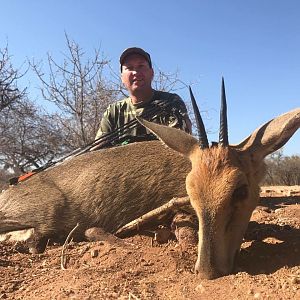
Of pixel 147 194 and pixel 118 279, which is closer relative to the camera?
pixel 118 279

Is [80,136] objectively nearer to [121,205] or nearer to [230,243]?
[121,205]

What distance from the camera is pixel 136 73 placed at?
327 inches

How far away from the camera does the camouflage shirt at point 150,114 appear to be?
7175 mm

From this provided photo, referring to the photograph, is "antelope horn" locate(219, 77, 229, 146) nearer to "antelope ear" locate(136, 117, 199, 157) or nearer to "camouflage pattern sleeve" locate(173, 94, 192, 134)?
"antelope ear" locate(136, 117, 199, 157)

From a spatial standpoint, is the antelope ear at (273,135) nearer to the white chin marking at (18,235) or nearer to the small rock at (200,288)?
the small rock at (200,288)

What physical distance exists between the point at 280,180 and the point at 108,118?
22.9 m

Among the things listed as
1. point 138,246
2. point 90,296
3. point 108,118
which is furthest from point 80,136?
point 90,296

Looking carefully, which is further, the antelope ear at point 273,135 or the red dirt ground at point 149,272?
the antelope ear at point 273,135

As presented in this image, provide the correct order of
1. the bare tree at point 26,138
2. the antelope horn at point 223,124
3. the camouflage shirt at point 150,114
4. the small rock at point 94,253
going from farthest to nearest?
the bare tree at point 26,138 < the camouflage shirt at point 150,114 < the small rock at point 94,253 < the antelope horn at point 223,124

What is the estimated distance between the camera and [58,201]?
596cm

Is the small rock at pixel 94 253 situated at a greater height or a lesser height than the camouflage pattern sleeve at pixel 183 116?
lesser

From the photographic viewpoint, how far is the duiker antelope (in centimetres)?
380

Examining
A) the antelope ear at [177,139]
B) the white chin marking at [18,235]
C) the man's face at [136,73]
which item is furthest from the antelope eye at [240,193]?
the man's face at [136,73]

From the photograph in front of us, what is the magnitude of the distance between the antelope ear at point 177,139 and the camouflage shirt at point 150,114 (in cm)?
187
